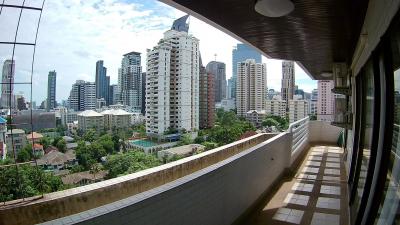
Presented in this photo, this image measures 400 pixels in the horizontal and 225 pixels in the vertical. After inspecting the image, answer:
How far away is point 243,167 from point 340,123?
10.9 feet

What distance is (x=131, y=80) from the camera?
1825 inches

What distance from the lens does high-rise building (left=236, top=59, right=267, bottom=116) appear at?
129 ft

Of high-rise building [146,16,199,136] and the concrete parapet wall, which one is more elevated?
high-rise building [146,16,199,136]

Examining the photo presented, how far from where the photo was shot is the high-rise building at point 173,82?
32344 millimetres

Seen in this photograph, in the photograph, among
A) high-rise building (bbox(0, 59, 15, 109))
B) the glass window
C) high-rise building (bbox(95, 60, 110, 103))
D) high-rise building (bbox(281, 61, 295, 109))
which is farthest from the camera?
high-rise building (bbox(95, 60, 110, 103))

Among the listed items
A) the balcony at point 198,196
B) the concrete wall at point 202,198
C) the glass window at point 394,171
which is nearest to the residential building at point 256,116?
the balcony at point 198,196

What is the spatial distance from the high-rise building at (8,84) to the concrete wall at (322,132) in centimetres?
1080

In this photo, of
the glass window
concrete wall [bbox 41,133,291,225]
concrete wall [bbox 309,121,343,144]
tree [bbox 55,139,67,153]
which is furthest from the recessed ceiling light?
tree [bbox 55,139,67,153]

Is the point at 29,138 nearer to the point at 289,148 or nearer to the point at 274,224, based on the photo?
the point at 274,224

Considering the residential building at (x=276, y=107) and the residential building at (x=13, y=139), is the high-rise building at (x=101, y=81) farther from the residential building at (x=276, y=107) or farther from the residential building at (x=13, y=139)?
the residential building at (x=13, y=139)

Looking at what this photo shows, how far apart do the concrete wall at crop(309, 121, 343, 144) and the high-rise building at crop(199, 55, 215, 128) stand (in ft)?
90.7

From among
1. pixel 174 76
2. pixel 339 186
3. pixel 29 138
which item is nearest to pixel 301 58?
pixel 339 186

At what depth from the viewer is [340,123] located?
6191 millimetres

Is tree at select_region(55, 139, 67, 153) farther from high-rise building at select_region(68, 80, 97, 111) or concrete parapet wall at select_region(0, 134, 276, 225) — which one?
concrete parapet wall at select_region(0, 134, 276, 225)
